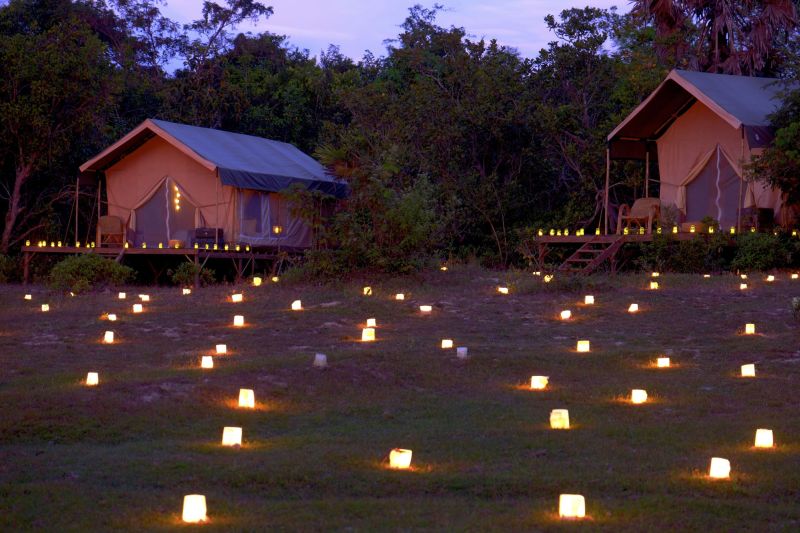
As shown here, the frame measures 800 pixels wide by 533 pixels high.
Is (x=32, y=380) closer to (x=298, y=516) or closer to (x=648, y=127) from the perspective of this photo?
(x=298, y=516)

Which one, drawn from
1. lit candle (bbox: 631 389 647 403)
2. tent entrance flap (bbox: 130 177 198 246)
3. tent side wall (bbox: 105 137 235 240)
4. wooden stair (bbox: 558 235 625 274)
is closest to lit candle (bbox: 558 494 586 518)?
lit candle (bbox: 631 389 647 403)

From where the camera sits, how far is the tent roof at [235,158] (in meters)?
25.1

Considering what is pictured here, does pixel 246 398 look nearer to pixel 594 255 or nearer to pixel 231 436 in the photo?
pixel 231 436

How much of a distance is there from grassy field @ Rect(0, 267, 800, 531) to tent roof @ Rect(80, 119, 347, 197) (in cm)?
944

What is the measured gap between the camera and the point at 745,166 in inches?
812

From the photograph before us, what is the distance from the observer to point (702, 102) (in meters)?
22.8

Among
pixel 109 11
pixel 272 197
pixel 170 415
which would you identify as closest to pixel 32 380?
pixel 170 415

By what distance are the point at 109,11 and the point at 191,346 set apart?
27.9 metres

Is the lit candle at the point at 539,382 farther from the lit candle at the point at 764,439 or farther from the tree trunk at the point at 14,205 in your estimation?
the tree trunk at the point at 14,205

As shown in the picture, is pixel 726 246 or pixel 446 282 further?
pixel 726 246

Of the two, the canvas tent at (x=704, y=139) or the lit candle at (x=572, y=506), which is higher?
the canvas tent at (x=704, y=139)

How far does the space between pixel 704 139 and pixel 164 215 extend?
1345cm

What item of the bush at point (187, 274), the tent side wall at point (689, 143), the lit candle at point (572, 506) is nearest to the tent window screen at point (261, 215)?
the bush at point (187, 274)

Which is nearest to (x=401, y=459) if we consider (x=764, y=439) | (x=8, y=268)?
(x=764, y=439)
